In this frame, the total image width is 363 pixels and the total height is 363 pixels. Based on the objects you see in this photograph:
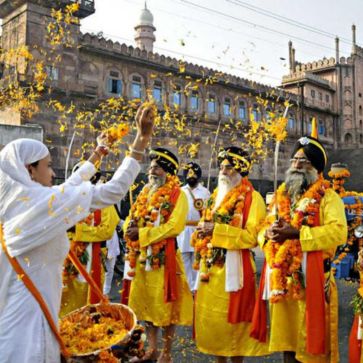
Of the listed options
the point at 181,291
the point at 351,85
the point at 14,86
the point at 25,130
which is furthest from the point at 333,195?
the point at 351,85

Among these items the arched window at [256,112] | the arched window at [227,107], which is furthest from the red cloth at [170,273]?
the arched window at [256,112]

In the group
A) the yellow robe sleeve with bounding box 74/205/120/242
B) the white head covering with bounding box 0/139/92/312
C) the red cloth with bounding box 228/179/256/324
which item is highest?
the white head covering with bounding box 0/139/92/312

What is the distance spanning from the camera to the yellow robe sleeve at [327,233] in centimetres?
386

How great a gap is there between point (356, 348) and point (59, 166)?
19.7 meters

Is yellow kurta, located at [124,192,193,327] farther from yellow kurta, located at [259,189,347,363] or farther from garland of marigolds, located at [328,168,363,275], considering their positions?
garland of marigolds, located at [328,168,363,275]

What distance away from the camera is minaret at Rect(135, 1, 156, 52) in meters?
39.9

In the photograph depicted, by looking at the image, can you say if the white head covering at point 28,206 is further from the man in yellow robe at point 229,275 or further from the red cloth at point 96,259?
the red cloth at point 96,259

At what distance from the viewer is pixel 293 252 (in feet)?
13.4

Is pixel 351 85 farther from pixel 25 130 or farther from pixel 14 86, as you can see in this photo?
pixel 25 130

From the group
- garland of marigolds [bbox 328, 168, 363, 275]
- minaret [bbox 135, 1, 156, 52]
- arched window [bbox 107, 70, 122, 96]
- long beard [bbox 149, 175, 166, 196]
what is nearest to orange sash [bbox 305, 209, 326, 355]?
long beard [bbox 149, 175, 166, 196]

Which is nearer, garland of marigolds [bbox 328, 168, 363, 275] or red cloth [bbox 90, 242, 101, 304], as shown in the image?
red cloth [bbox 90, 242, 101, 304]

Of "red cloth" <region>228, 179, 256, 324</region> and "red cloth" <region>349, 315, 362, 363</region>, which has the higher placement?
"red cloth" <region>228, 179, 256, 324</region>

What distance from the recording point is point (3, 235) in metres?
2.77

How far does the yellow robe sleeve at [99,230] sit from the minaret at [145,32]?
118 feet
